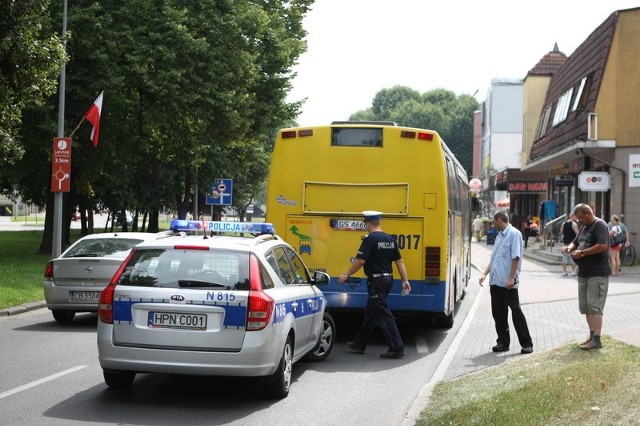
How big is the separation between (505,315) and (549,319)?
4.47m

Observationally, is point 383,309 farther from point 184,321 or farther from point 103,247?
point 103,247

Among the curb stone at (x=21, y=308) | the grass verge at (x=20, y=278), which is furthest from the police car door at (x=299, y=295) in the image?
the grass verge at (x=20, y=278)

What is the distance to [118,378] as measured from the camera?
9.66 m

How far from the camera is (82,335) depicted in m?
14.5

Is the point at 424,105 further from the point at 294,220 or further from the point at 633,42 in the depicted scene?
the point at 294,220

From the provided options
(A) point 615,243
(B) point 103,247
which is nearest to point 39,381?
(B) point 103,247

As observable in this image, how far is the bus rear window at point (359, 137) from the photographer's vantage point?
13945mm

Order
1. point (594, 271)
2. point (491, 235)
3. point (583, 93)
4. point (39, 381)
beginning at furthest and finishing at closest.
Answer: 1. point (491, 235)
2. point (583, 93)
3. point (594, 271)
4. point (39, 381)

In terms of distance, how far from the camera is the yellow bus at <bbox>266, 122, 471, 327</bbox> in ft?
44.8

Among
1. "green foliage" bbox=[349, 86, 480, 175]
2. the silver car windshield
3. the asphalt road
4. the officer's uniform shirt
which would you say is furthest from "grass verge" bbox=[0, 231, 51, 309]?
"green foliage" bbox=[349, 86, 480, 175]

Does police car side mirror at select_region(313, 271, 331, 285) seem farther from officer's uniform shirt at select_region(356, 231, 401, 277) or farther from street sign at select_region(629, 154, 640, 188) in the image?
street sign at select_region(629, 154, 640, 188)

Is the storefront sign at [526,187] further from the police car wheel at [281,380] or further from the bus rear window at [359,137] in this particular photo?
the police car wheel at [281,380]

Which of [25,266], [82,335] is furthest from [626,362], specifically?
[25,266]

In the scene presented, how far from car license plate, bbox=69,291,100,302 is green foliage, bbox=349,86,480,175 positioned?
376 feet
